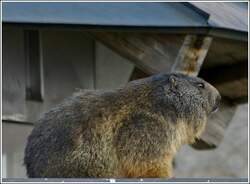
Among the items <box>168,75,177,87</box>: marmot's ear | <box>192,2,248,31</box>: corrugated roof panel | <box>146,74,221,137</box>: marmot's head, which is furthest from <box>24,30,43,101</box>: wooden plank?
<box>168,75,177,87</box>: marmot's ear

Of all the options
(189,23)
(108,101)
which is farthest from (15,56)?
(108,101)

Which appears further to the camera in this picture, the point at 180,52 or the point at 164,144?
the point at 180,52

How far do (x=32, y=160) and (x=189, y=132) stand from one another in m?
1.22

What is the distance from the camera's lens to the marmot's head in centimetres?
744

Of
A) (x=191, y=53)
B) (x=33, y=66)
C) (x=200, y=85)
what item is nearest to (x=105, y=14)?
(x=191, y=53)

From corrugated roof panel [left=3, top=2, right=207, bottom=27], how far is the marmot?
2.66ft

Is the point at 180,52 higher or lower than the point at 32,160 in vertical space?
higher

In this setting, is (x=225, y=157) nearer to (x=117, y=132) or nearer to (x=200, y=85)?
(x=200, y=85)

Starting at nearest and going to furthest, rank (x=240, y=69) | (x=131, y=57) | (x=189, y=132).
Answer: (x=189, y=132), (x=131, y=57), (x=240, y=69)

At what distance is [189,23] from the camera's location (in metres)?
8.30

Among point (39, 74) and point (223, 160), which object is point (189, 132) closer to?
point (39, 74)

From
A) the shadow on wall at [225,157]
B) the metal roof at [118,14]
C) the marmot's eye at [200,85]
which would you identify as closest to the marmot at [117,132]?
the marmot's eye at [200,85]

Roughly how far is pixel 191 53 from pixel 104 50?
6.58ft

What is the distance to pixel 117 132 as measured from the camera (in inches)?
278
